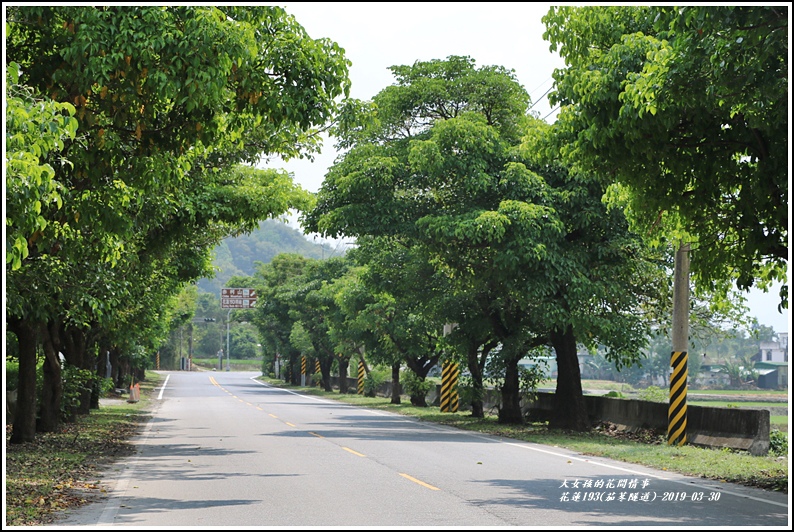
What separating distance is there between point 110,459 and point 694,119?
1178 centimetres

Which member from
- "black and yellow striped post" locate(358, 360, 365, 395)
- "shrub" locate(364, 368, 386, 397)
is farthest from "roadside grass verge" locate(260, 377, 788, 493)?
"black and yellow striped post" locate(358, 360, 365, 395)

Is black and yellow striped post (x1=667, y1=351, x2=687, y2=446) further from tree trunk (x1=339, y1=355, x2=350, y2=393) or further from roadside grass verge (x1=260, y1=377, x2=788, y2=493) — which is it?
tree trunk (x1=339, y1=355, x2=350, y2=393)

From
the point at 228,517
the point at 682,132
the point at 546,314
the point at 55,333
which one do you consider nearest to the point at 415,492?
the point at 228,517

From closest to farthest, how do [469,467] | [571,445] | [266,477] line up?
[266,477], [469,467], [571,445]

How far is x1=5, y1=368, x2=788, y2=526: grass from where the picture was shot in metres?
12.5

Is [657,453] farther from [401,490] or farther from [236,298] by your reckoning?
[236,298]

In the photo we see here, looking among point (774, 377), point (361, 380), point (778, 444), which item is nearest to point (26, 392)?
point (778, 444)

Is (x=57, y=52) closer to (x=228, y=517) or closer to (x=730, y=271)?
(x=228, y=517)

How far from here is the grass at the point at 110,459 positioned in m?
12.5

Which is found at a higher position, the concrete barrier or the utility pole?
the utility pole

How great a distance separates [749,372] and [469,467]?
12634 centimetres

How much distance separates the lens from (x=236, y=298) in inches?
3231

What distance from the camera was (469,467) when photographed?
16453 mm

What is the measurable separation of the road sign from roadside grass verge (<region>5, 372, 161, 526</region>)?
52182 mm
